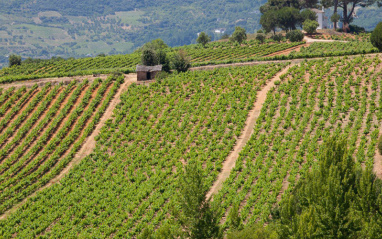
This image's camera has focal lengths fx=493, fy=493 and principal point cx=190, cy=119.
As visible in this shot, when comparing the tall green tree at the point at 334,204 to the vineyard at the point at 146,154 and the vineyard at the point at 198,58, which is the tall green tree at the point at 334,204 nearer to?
the vineyard at the point at 146,154

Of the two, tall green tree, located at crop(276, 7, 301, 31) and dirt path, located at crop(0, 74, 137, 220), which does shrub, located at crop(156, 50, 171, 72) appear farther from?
A: tall green tree, located at crop(276, 7, 301, 31)

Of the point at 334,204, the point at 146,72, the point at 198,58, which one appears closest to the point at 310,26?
the point at 198,58

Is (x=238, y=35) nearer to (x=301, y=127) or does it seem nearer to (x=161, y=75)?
(x=161, y=75)

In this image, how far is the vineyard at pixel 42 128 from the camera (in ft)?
176

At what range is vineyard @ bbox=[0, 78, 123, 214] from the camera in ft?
176

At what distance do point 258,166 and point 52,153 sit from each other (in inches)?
964

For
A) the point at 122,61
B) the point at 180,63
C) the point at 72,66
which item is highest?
the point at 180,63

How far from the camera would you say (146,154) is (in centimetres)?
5512

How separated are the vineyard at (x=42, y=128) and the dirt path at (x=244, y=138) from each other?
18.1m

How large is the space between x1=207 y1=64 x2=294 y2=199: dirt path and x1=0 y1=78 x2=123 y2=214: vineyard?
18.1m

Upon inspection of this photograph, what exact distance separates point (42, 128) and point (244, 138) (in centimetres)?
2571

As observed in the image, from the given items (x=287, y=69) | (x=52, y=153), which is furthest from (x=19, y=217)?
→ (x=287, y=69)

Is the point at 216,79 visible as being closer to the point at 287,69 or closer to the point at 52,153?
the point at 287,69

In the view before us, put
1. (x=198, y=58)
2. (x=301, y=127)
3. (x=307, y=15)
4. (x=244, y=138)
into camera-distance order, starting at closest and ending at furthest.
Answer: (x=301, y=127) < (x=244, y=138) < (x=198, y=58) < (x=307, y=15)
